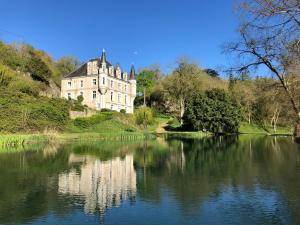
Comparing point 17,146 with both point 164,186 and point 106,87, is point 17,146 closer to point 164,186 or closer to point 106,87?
point 164,186

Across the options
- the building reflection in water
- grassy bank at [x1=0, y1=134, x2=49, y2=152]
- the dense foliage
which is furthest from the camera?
the dense foliage

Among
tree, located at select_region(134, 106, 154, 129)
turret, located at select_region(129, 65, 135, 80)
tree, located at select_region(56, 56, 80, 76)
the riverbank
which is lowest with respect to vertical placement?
the riverbank

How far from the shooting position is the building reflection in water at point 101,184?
1226 cm

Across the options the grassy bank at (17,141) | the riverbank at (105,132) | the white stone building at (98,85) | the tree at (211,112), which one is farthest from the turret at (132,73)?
the grassy bank at (17,141)

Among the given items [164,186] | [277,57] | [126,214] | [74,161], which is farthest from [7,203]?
[74,161]

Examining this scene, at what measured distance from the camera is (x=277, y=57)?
774 centimetres

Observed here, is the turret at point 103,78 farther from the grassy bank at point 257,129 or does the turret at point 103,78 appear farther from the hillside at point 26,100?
the grassy bank at point 257,129

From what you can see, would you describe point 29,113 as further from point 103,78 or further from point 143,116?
point 103,78

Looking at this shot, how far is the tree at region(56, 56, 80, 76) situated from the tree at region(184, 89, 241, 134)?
43.7m

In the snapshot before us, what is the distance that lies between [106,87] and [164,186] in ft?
185

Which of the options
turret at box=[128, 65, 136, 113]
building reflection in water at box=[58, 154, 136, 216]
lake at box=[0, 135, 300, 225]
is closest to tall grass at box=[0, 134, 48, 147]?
lake at box=[0, 135, 300, 225]

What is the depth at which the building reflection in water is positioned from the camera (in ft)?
40.2

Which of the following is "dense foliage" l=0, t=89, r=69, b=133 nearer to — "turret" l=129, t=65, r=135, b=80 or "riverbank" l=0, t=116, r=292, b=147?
"riverbank" l=0, t=116, r=292, b=147

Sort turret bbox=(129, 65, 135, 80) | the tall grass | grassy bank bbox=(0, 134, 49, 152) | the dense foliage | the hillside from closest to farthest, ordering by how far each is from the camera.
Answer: grassy bank bbox=(0, 134, 49, 152), the tall grass, the dense foliage, the hillside, turret bbox=(129, 65, 135, 80)
